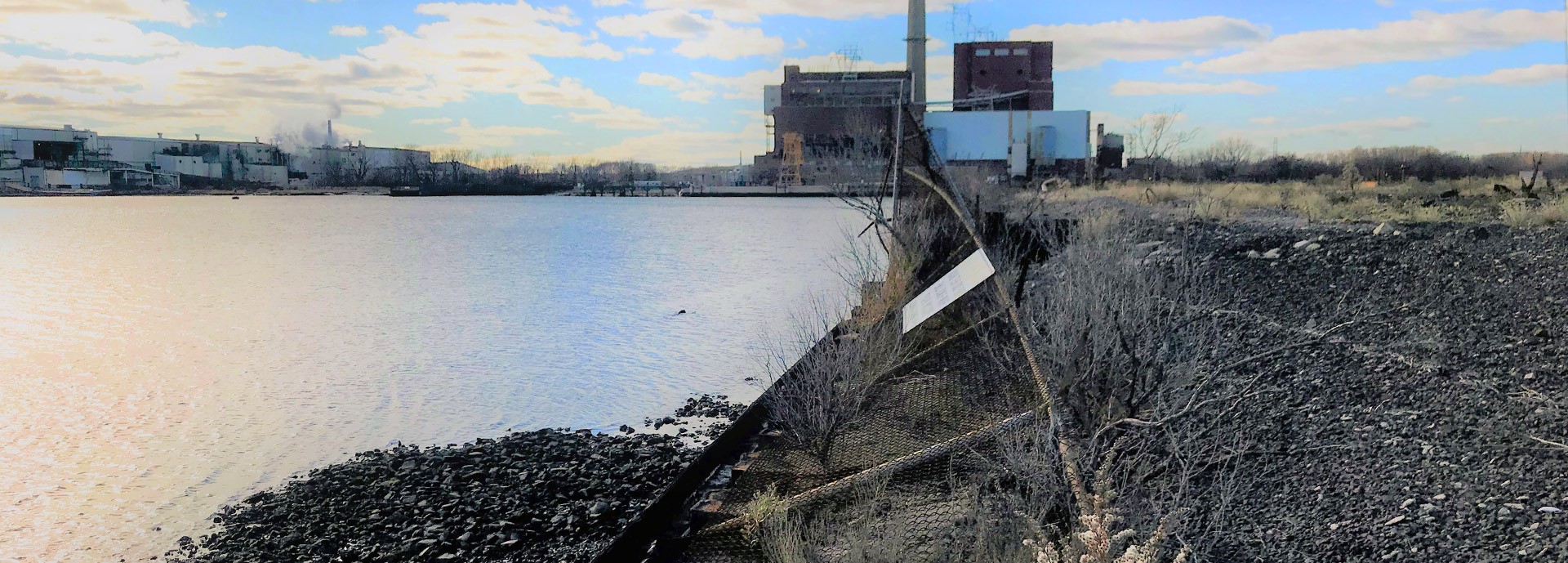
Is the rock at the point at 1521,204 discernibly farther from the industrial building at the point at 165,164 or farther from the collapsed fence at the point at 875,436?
the industrial building at the point at 165,164

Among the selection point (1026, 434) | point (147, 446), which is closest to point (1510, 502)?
point (1026, 434)

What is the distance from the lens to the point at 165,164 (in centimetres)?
12081

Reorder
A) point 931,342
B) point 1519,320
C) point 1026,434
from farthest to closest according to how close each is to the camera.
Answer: point 931,342 < point 1519,320 < point 1026,434

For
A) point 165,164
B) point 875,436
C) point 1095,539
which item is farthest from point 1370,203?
point 165,164

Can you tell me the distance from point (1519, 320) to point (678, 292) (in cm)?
1825

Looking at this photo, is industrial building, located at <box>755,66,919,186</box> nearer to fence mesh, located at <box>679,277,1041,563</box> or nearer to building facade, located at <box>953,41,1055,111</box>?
building facade, located at <box>953,41,1055,111</box>

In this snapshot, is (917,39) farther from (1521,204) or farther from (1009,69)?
(1521,204)

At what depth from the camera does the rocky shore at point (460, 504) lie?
24.0 feet

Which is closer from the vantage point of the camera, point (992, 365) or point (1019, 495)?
point (1019, 495)

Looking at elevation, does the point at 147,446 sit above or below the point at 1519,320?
below

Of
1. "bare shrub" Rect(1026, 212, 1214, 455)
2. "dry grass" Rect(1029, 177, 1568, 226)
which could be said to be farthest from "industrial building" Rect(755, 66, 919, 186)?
"bare shrub" Rect(1026, 212, 1214, 455)

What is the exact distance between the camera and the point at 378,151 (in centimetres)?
14225

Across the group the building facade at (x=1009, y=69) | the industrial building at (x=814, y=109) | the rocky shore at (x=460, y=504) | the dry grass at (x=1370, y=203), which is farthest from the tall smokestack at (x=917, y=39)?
the rocky shore at (x=460, y=504)

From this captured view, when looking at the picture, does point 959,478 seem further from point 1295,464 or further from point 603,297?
point 603,297
